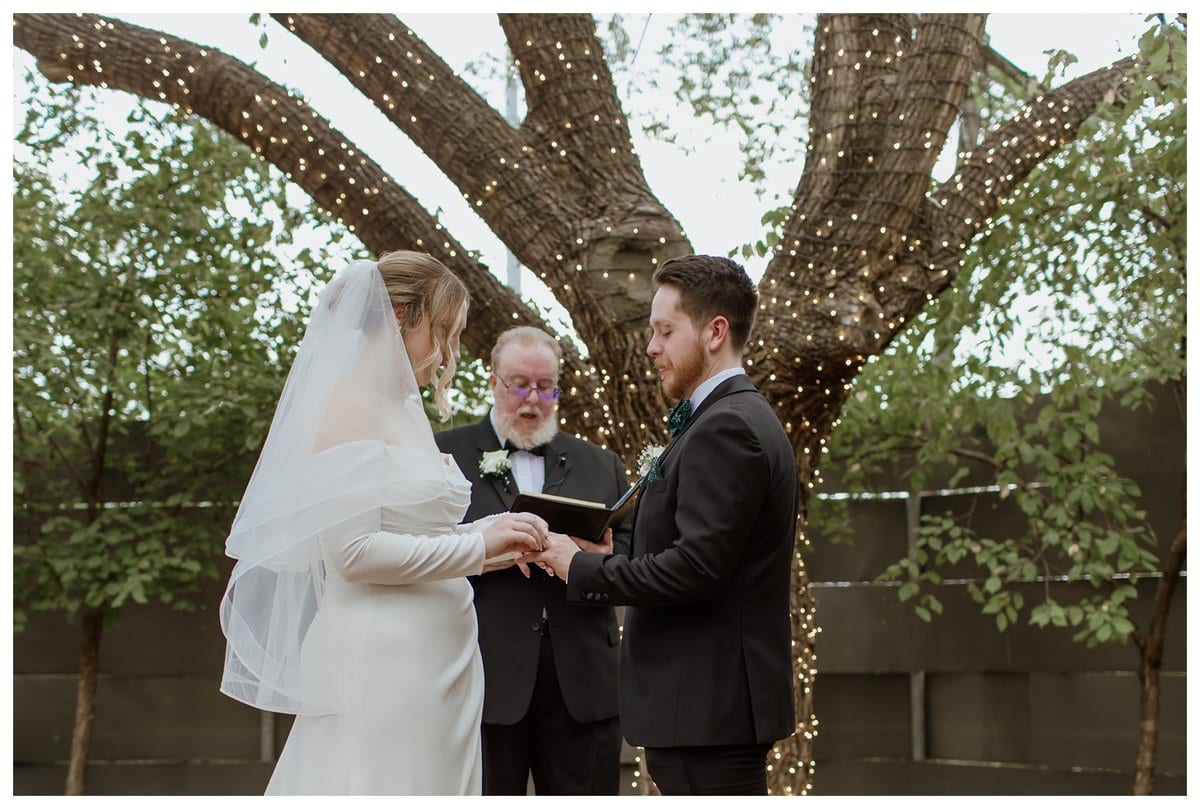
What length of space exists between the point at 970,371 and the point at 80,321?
4.63 metres

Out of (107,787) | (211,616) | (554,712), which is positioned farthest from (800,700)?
(107,787)

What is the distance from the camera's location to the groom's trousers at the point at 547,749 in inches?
128

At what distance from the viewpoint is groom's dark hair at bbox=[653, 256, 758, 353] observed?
8.50 ft

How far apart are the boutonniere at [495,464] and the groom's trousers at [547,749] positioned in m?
0.52

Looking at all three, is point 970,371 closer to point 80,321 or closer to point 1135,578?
point 1135,578

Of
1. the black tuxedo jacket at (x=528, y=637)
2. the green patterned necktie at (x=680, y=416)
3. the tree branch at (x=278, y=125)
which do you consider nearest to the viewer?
the green patterned necktie at (x=680, y=416)

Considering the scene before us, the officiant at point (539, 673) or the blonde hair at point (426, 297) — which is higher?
the blonde hair at point (426, 297)

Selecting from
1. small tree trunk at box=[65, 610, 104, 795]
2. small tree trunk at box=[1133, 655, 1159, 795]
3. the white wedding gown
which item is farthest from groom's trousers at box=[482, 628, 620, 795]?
small tree trunk at box=[65, 610, 104, 795]

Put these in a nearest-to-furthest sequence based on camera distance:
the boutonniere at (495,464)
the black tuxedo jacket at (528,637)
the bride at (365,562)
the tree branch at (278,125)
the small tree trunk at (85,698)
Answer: the bride at (365,562), the black tuxedo jacket at (528,637), the boutonniere at (495,464), the tree branch at (278,125), the small tree trunk at (85,698)

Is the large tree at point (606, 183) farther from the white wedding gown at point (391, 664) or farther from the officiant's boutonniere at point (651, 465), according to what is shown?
the white wedding gown at point (391, 664)

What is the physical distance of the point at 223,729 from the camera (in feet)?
23.3

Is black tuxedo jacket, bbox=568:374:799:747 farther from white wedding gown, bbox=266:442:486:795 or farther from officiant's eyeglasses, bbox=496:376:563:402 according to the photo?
officiant's eyeglasses, bbox=496:376:563:402

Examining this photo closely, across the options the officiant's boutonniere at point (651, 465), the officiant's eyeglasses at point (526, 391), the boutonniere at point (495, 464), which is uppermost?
the officiant's eyeglasses at point (526, 391)

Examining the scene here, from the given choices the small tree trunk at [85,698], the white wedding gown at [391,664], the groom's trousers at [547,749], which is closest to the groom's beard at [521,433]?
the groom's trousers at [547,749]
